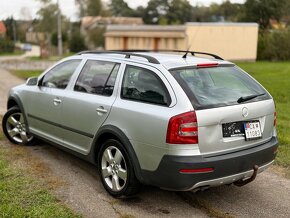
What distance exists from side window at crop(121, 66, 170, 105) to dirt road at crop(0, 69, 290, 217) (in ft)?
3.69

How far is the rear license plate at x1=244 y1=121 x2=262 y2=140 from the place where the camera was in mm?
4180

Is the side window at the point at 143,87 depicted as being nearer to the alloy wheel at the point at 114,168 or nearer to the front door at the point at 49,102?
the alloy wheel at the point at 114,168

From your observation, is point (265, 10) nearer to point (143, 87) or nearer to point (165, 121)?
point (143, 87)

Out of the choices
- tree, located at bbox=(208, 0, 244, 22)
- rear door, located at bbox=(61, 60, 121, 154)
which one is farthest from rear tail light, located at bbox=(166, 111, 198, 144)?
tree, located at bbox=(208, 0, 244, 22)

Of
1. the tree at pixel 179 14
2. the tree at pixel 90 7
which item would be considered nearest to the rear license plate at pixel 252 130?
the tree at pixel 179 14

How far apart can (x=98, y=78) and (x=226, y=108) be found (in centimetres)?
168

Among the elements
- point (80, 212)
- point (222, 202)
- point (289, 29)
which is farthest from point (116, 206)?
point (289, 29)

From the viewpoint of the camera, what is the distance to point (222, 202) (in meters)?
4.52

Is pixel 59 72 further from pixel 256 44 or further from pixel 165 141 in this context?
pixel 256 44

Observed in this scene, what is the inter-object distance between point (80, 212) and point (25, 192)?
2.64ft

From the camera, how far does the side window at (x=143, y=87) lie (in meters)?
4.14

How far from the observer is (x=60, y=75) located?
574cm

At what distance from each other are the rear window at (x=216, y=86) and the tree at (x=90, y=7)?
255ft

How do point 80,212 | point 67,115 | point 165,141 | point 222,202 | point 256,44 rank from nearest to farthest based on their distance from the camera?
point 165,141
point 80,212
point 222,202
point 67,115
point 256,44
